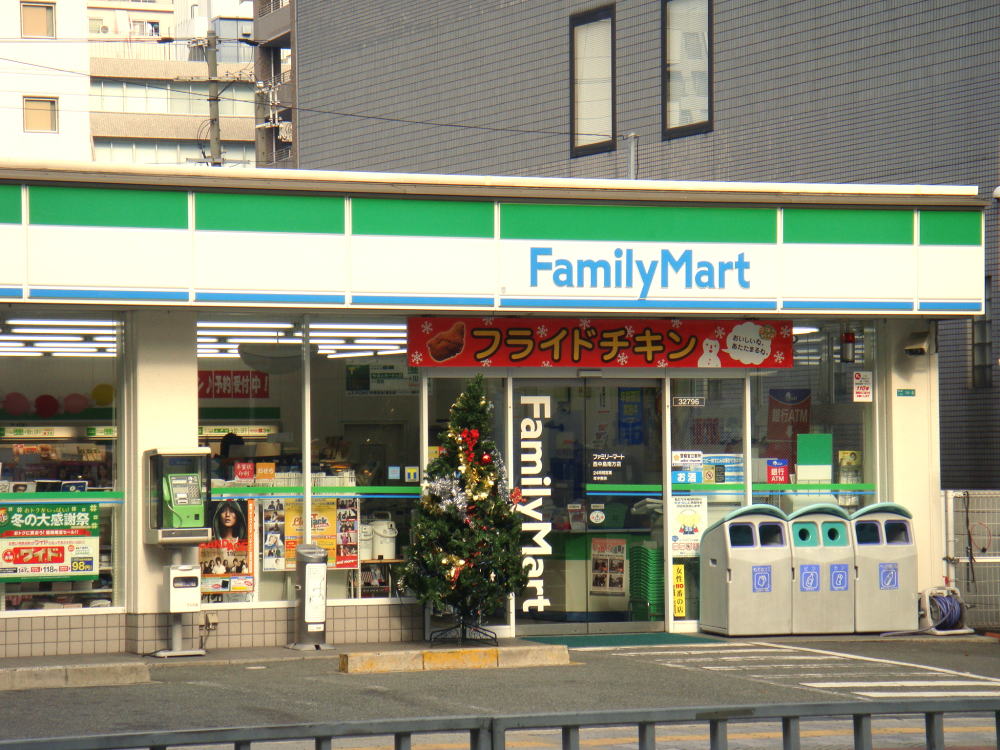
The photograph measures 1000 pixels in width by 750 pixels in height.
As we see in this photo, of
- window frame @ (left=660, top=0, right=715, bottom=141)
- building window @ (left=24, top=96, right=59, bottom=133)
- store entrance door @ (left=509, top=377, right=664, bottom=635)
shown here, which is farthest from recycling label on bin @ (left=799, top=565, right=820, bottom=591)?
building window @ (left=24, top=96, right=59, bottom=133)

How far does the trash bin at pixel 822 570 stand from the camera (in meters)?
15.2

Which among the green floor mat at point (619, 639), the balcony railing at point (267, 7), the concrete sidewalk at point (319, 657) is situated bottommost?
the green floor mat at point (619, 639)

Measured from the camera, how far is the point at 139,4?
97688mm

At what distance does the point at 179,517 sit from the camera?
44.5 feet

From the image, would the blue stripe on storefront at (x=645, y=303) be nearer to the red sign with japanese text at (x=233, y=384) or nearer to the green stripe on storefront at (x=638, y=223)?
the green stripe on storefront at (x=638, y=223)

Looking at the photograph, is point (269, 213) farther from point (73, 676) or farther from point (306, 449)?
point (73, 676)

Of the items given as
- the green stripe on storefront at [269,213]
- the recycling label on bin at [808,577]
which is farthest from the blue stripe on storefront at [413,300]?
the recycling label on bin at [808,577]

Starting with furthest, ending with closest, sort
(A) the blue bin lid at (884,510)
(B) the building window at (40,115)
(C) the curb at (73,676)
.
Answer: (B) the building window at (40,115) < (A) the blue bin lid at (884,510) < (C) the curb at (73,676)

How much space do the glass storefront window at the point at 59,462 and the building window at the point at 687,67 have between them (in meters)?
12.2

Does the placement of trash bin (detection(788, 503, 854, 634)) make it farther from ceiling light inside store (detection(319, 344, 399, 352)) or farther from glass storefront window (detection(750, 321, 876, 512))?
ceiling light inside store (detection(319, 344, 399, 352))

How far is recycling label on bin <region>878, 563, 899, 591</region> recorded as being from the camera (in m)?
15.4

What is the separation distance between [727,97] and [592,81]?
298 cm

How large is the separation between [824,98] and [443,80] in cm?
878

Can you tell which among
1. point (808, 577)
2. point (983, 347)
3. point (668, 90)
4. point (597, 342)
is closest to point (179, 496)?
point (597, 342)
